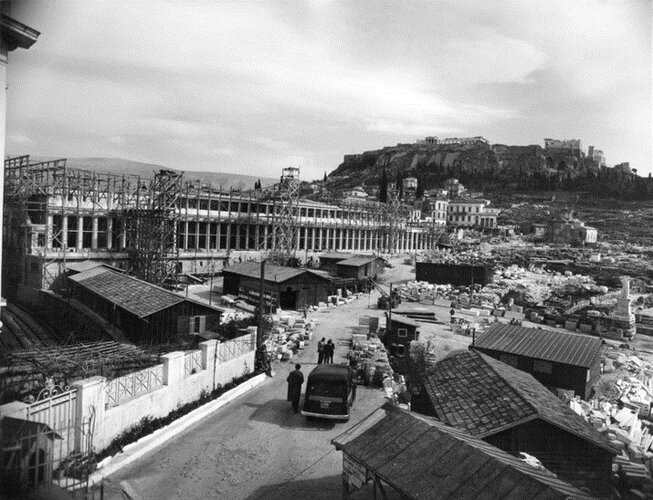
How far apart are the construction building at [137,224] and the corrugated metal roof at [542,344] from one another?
21450mm

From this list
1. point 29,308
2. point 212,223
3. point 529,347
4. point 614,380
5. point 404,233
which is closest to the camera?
point 529,347

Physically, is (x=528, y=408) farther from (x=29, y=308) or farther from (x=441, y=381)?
(x=29, y=308)

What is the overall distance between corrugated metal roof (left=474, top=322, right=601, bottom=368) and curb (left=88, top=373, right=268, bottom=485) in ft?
31.7

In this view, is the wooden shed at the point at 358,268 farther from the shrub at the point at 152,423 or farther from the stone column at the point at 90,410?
the stone column at the point at 90,410

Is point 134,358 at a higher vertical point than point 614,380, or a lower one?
higher

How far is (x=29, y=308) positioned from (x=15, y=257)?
452 centimetres

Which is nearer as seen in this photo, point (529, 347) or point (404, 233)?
point (529, 347)

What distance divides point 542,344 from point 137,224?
87.9 ft

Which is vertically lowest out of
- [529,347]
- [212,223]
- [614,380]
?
[614,380]

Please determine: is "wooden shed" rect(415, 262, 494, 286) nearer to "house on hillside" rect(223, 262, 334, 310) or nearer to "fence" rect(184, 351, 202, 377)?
"house on hillside" rect(223, 262, 334, 310)

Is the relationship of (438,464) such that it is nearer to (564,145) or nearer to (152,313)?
(152,313)

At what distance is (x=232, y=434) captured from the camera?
11.5 metres

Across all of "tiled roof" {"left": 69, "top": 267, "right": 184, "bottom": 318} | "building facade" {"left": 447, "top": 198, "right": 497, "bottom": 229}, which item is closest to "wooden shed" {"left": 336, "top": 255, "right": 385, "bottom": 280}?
"tiled roof" {"left": 69, "top": 267, "right": 184, "bottom": 318}

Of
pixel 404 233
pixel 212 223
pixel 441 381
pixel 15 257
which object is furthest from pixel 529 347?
pixel 404 233
